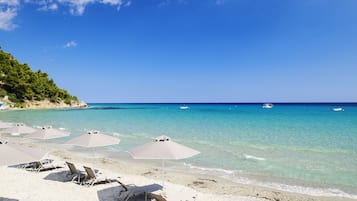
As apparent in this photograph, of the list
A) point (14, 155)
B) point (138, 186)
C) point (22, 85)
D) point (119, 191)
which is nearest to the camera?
point (14, 155)

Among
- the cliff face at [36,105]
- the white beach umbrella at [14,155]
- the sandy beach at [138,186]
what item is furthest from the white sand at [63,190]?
the cliff face at [36,105]

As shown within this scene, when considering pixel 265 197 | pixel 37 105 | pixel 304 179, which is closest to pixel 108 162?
pixel 265 197

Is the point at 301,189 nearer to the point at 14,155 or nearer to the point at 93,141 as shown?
the point at 93,141

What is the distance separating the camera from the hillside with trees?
6544 cm

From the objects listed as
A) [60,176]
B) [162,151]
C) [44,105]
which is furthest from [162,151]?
[44,105]

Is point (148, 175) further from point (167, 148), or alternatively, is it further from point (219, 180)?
point (167, 148)

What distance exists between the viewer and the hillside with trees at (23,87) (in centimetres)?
6544

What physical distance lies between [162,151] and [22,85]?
233 ft

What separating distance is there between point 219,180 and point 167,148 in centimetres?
342

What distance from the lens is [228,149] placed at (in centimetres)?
1430

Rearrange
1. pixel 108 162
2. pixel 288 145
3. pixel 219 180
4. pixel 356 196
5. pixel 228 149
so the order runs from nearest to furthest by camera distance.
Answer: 1. pixel 356 196
2. pixel 219 180
3. pixel 108 162
4. pixel 228 149
5. pixel 288 145

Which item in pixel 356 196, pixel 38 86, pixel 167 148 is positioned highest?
pixel 38 86

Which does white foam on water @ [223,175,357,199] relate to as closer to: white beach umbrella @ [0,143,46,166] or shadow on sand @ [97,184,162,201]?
shadow on sand @ [97,184,162,201]

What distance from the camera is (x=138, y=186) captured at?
738cm
